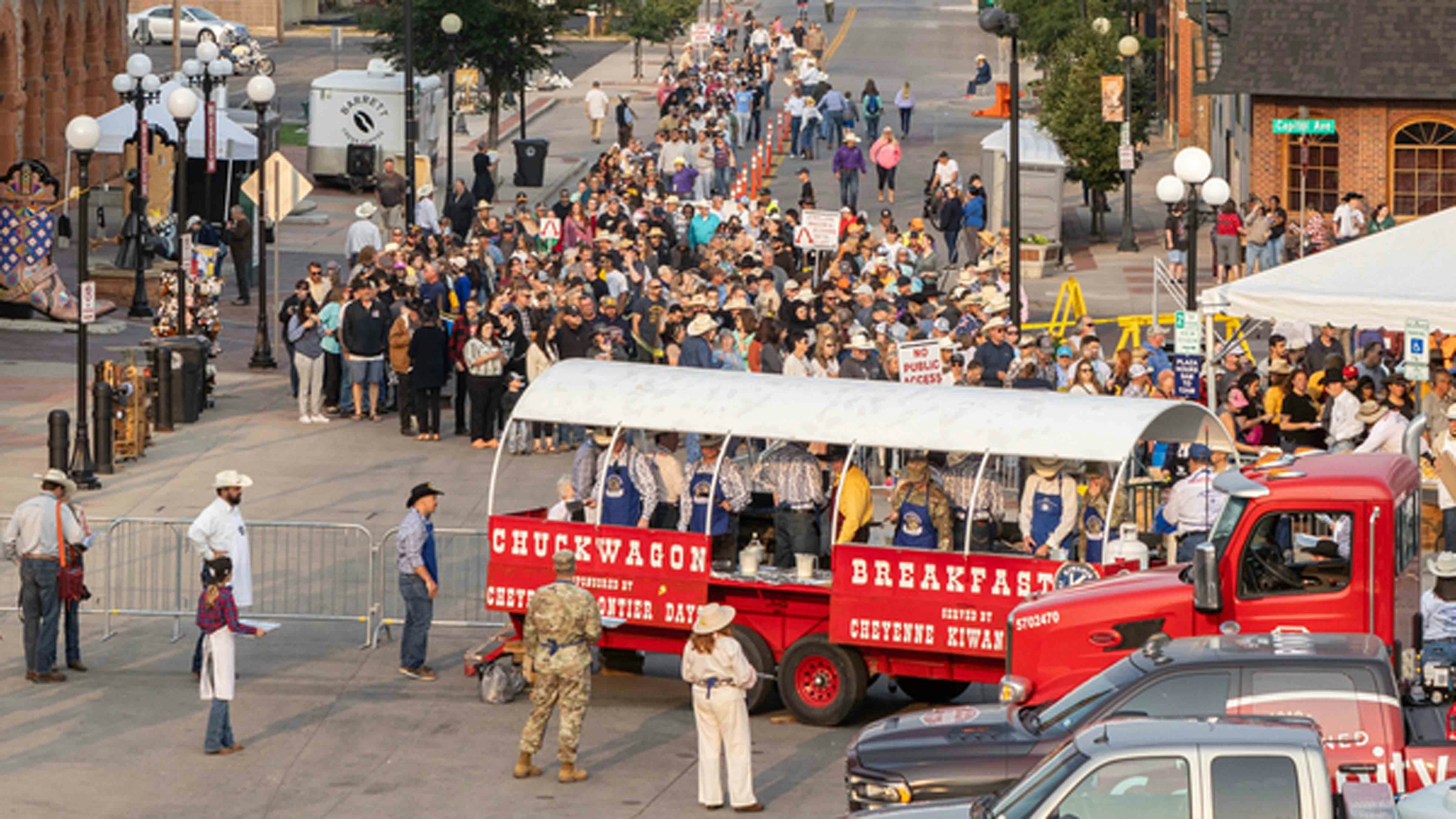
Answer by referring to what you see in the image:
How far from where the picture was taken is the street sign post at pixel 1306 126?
40562 mm

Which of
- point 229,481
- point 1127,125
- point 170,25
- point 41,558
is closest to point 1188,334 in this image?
point 229,481

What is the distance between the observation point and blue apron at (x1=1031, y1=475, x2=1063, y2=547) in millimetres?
16438

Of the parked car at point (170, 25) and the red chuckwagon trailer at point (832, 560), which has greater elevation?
the parked car at point (170, 25)

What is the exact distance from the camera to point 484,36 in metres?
51.3

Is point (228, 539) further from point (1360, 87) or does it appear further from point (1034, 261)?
point (1360, 87)

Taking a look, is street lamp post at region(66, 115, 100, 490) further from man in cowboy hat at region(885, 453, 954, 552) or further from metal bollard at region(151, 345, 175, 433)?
man in cowboy hat at region(885, 453, 954, 552)

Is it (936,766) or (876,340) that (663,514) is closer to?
(936,766)

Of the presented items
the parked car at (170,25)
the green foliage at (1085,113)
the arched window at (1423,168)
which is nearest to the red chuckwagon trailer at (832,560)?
the arched window at (1423,168)

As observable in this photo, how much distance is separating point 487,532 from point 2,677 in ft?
13.2

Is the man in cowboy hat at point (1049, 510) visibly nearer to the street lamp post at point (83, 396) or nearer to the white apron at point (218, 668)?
the white apron at point (218, 668)

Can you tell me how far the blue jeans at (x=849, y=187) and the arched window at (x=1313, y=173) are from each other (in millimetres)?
8351

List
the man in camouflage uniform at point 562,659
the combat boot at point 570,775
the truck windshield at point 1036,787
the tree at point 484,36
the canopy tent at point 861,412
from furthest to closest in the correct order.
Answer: the tree at point 484,36 < the canopy tent at point 861,412 < the combat boot at point 570,775 < the man in camouflage uniform at point 562,659 < the truck windshield at point 1036,787

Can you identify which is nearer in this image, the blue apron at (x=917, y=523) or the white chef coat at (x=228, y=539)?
the blue apron at (x=917, y=523)

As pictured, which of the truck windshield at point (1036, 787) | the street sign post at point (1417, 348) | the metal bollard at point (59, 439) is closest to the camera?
the truck windshield at point (1036, 787)
